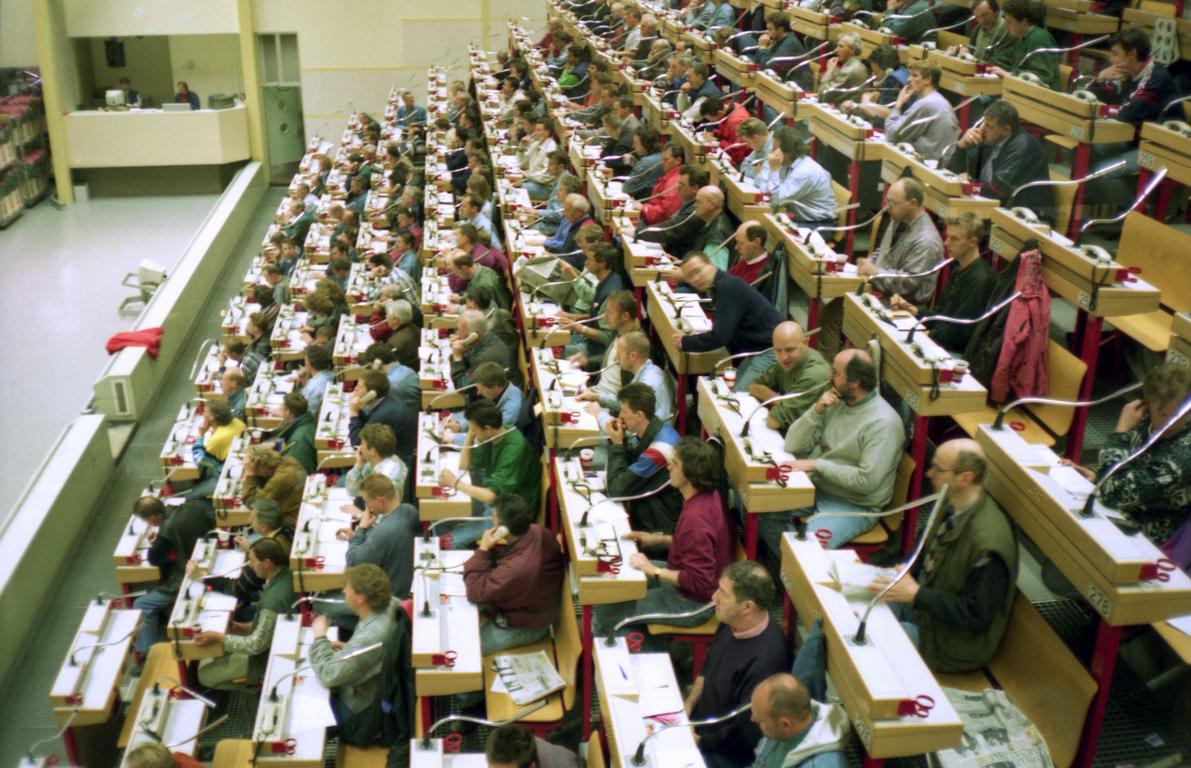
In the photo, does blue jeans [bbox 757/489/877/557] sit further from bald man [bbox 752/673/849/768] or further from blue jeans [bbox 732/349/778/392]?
bald man [bbox 752/673/849/768]

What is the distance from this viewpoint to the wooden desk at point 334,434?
21.5 ft

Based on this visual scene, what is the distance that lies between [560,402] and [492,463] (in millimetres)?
445

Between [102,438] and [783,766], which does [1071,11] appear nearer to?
[783,766]

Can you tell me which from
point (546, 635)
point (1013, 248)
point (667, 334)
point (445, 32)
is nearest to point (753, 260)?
point (667, 334)

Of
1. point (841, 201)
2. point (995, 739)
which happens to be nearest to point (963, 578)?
point (995, 739)

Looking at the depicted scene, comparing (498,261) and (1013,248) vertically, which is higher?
(1013,248)

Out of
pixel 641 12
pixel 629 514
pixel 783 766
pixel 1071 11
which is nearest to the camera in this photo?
pixel 783 766

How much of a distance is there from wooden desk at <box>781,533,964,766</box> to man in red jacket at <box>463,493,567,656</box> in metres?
1.31

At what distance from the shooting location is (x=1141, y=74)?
6.11 m

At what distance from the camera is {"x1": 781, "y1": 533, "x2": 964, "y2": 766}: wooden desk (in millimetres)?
3096

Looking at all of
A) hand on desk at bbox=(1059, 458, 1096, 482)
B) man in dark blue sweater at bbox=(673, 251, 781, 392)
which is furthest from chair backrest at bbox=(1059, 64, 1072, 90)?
hand on desk at bbox=(1059, 458, 1096, 482)

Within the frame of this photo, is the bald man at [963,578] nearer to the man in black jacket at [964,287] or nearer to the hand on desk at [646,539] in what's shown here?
the hand on desk at [646,539]

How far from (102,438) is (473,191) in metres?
3.38

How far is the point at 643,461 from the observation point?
4734 mm
